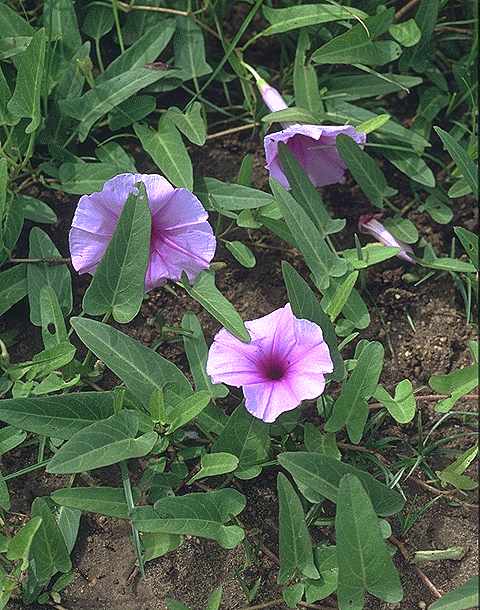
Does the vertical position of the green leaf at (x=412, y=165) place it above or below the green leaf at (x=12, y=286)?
below

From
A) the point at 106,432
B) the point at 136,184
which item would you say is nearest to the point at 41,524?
the point at 106,432

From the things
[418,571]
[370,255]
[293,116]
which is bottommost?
[418,571]

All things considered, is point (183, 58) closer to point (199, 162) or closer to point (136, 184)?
point (199, 162)

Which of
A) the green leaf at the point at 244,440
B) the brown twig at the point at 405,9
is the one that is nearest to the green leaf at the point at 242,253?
the green leaf at the point at 244,440

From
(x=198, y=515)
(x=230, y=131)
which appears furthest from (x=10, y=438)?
(x=230, y=131)

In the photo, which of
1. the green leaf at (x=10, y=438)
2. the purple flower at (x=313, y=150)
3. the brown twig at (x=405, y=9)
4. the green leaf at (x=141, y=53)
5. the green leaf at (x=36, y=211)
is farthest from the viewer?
the brown twig at (x=405, y=9)

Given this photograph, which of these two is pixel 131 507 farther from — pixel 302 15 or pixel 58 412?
pixel 302 15

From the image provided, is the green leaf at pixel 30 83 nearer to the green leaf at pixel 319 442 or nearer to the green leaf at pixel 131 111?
the green leaf at pixel 131 111

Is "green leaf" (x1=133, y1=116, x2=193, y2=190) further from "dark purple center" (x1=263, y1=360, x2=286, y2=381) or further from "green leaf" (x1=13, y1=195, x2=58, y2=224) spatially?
"dark purple center" (x1=263, y1=360, x2=286, y2=381)
